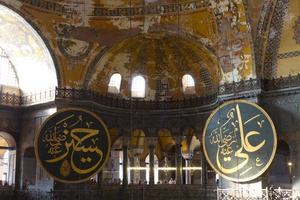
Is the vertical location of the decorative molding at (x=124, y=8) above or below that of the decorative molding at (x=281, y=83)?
above

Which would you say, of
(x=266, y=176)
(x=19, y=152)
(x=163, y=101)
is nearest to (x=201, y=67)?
(x=163, y=101)

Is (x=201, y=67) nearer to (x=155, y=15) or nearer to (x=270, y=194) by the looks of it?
(x=155, y=15)

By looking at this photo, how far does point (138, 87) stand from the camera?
17.7m

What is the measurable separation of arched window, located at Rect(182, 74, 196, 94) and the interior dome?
13cm

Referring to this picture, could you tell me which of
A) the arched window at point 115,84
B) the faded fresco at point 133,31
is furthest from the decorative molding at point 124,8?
the arched window at point 115,84

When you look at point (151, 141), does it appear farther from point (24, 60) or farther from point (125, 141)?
point (24, 60)

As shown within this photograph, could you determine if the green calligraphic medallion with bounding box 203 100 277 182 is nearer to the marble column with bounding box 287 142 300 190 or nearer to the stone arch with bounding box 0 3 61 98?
the marble column with bounding box 287 142 300 190

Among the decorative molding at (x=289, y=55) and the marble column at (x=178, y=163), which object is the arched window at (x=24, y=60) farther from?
the decorative molding at (x=289, y=55)

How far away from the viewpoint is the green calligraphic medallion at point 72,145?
1402cm

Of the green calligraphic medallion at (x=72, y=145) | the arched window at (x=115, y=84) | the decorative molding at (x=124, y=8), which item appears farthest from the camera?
the arched window at (x=115, y=84)

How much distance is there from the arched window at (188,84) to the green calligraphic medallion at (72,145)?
4390 millimetres

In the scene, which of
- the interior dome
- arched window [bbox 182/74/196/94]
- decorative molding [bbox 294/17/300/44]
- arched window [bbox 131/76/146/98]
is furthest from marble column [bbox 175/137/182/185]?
decorative molding [bbox 294/17/300/44]

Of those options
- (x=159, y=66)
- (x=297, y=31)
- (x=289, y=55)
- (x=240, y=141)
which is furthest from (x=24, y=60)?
(x=297, y=31)

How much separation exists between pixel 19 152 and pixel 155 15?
714 cm
